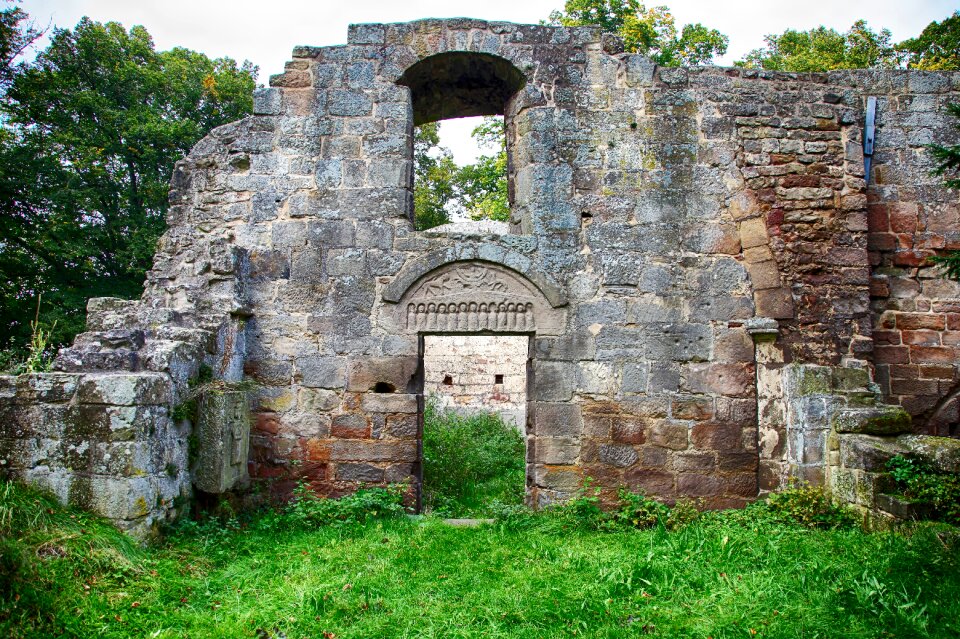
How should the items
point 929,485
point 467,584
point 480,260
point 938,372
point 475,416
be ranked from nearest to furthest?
point 467,584, point 929,485, point 480,260, point 938,372, point 475,416

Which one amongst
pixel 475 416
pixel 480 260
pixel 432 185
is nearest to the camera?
pixel 480 260

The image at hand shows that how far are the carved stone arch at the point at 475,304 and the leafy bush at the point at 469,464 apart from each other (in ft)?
6.72

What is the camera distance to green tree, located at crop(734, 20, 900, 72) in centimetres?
1739

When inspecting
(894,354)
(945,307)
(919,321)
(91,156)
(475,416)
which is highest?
(91,156)

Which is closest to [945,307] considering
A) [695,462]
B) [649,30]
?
[695,462]

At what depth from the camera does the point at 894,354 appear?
6691 millimetres

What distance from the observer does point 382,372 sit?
6.12 m

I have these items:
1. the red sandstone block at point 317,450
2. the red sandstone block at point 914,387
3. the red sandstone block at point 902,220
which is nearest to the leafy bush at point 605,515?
the red sandstone block at point 317,450

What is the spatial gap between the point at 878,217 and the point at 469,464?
599cm

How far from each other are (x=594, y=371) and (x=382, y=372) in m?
2.04

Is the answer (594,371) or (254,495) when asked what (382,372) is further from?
(594,371)

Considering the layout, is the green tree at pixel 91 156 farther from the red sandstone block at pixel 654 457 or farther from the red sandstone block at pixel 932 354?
the red sandstone block at pixel 932 354

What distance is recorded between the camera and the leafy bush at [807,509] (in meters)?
5.16

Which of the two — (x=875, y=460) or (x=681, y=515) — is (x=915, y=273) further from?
(x=681, y=515)
